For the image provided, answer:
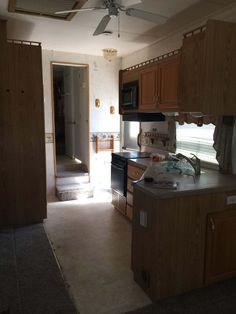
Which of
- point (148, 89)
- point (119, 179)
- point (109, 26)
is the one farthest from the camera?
point (119, 179)

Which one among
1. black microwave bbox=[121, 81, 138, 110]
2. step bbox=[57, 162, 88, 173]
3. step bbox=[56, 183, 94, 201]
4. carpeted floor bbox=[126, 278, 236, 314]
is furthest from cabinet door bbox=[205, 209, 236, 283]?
step bbox=[57, 162, 88, 173]

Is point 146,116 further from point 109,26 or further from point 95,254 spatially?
point 95,254

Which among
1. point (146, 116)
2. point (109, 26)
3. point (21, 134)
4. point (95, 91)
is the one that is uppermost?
point (109, 26)

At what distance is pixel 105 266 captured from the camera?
2.69 meters

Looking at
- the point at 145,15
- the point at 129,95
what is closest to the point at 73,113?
the point at 129,95

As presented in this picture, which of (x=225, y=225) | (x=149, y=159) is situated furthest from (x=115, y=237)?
(x=225, y=225)

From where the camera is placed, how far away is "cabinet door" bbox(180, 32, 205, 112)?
2.20 meters

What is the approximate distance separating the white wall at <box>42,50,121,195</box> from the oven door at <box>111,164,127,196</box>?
125 cm

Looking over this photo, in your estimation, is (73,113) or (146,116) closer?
(146,116)

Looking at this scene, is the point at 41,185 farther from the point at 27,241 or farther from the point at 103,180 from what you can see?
the point at 103,180

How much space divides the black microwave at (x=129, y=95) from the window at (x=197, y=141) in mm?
737

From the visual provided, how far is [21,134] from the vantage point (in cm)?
346

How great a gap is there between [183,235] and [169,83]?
181 centimetres

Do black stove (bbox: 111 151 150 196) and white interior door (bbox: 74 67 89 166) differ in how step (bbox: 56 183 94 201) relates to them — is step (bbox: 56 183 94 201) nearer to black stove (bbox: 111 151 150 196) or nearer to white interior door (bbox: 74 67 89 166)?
white interior door (bbox: 74 67 89 166)
